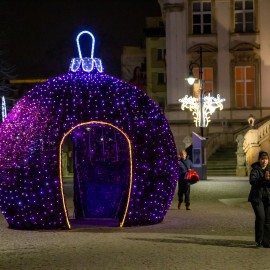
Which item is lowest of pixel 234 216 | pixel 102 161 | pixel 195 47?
pixel 234 216

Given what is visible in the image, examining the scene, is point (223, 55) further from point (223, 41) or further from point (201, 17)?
point (201, 17)

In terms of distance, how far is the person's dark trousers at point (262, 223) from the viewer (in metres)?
12.5

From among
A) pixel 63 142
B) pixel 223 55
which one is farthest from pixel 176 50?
pixel 63 142

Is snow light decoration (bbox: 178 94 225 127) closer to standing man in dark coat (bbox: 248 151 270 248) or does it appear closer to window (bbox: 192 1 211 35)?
window (bbox: 192 1 211 35)

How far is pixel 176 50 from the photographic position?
48.5 m

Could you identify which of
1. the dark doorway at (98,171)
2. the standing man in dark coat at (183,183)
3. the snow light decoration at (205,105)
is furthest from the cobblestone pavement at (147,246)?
Result: the snow light decoration at (205,105)

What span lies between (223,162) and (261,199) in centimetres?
2827

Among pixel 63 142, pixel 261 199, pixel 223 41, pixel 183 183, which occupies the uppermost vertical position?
pixel 223 41

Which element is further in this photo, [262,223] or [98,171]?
[98,171]

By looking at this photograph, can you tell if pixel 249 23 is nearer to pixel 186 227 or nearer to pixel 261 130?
pixel 261 130

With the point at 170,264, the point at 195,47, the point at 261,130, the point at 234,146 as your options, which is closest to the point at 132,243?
the point at 170,264

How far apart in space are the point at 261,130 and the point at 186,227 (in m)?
26.0

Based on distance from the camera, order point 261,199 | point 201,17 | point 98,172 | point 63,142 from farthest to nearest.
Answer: point 201,17, point 98,172, point 63,142, point 261,199

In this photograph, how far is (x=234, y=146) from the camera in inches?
1762
